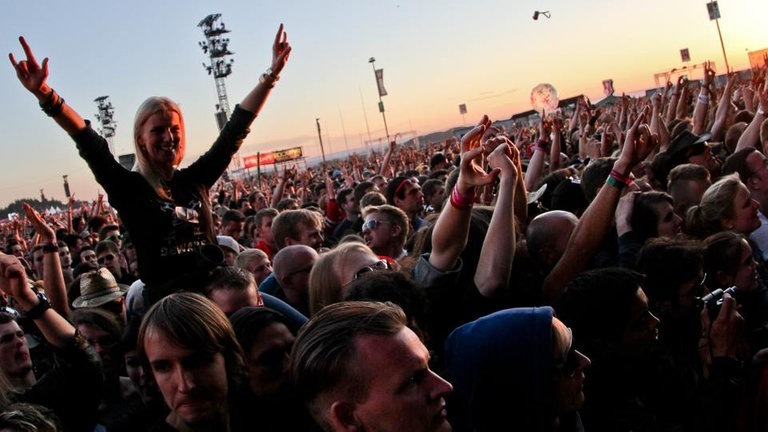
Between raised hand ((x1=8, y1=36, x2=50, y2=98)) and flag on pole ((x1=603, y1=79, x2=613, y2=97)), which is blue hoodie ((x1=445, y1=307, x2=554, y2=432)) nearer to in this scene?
raised hand ((x1=8, y1=36, x2=50, y2=98))

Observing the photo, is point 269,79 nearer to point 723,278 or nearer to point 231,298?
point 231,298

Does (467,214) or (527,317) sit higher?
(467,214)

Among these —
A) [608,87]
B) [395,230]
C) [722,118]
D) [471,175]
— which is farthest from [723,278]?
[608,87]

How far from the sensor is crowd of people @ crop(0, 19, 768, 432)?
7.06ft

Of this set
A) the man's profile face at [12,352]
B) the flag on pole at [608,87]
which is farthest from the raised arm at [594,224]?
the flag on pole at [608,87]

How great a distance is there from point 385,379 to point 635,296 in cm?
141

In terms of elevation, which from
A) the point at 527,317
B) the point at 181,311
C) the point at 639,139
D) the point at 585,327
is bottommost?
the point at 585,327

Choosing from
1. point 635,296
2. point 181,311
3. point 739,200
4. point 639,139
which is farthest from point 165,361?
point 739,200

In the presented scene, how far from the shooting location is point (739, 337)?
9.62 feet

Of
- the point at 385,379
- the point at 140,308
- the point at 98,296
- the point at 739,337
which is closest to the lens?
the point at 385,379

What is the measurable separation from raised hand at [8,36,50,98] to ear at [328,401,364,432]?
220cm

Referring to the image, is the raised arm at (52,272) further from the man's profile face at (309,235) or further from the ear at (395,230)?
the ear at (395,230)

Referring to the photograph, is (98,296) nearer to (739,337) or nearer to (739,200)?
(739,337)

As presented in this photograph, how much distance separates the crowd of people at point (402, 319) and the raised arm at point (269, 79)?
0.01 meters
